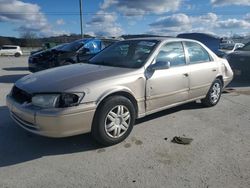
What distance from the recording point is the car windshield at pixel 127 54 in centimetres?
456

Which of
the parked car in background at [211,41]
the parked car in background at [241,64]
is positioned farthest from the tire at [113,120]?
the parked car in background at [211,41]

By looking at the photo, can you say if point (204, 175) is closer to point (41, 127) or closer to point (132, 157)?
point (132, 157)

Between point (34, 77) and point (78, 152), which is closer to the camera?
point (78, 152)

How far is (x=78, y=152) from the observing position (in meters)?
3.75

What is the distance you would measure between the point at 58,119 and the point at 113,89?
847 millimetres

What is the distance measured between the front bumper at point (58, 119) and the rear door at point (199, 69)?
238cm

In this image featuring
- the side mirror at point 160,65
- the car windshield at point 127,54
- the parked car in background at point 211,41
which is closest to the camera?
the side mirror at point 160,65

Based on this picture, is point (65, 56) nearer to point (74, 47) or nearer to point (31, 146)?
point (74, 47)

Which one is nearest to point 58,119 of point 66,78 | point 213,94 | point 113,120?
point 66,78

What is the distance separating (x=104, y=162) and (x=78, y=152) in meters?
0.47

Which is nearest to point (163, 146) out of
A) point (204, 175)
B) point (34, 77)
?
point (204, 175)

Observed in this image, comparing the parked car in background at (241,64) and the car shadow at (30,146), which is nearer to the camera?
the car shadow at (30,146)

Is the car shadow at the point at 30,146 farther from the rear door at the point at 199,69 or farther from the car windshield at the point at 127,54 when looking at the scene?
the rear door at the point at 199,69

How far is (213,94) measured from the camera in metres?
6.00
